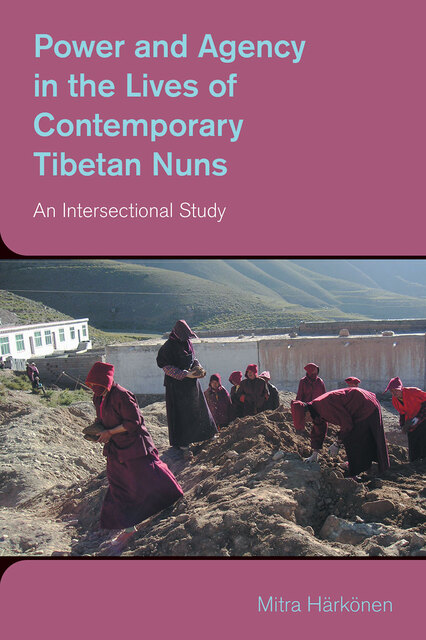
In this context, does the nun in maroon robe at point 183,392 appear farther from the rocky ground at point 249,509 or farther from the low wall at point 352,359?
the low wall at point 352,359

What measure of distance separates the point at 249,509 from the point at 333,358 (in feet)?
35.1

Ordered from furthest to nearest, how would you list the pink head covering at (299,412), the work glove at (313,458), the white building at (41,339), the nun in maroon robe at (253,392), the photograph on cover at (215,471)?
1. the white building at (41,339)
2. the nun in maroon robe at (253,392)
3. the work glove at (313,458)
4. the pink head covering at (299,412)
5. the photograph on cover at (215,471)

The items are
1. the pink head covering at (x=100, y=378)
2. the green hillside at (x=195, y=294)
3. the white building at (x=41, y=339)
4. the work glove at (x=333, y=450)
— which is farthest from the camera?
the green hillside at (x=195, y=294)

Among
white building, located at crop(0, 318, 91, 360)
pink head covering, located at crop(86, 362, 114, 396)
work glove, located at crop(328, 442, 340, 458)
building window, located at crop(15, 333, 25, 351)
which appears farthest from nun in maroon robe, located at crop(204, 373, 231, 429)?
building window, located at crop(15, 333, 25, 351)

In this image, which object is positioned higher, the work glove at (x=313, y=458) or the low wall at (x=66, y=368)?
the work glove at (x=313, y=458)

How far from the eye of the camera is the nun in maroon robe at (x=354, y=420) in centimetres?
442

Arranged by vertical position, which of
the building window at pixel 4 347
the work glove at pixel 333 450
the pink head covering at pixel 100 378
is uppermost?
the pink head covering at pixel 100 378

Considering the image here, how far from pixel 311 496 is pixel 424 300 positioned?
5794 cm

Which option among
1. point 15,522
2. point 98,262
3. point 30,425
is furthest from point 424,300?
point 15,522

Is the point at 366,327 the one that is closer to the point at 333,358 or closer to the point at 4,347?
the point at 333,358

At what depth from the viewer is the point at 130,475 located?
13.9 feet

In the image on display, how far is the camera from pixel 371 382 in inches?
548

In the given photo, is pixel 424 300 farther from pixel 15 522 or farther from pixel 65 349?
pixel 15 522

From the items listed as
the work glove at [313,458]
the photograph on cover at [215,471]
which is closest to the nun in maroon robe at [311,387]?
the photograph on cover at [215,471]
